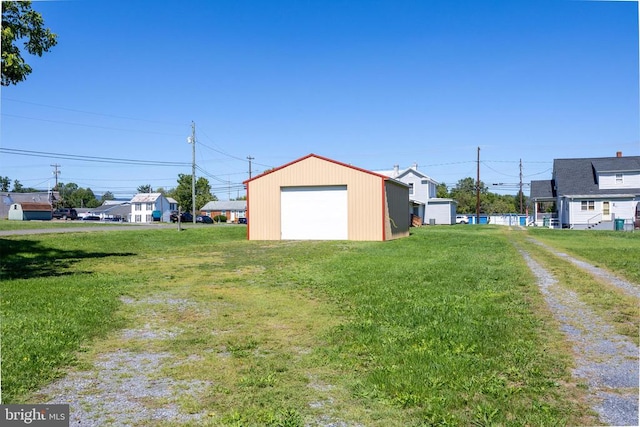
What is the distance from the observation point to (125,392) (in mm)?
4059

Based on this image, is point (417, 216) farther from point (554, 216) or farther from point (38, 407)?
point (38, 407)

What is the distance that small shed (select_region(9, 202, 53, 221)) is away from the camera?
226 feet

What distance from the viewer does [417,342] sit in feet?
17.3

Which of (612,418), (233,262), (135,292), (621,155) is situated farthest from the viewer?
(621,155)

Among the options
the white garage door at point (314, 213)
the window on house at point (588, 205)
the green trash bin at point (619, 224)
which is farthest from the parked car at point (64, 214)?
the green trash bin at point (619, 224)

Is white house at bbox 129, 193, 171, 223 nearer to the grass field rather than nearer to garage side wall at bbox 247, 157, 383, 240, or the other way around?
garage side wall at bbox 247, 157, 383, 240

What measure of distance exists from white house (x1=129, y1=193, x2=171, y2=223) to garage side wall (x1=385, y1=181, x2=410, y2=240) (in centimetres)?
6799

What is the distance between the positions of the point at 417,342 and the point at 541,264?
9339 mm

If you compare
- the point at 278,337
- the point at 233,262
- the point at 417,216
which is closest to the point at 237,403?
the point at 278,337

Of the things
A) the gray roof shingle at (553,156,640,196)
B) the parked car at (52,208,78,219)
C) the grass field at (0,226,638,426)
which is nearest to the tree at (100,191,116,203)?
the parked car at (52,208,78,219)

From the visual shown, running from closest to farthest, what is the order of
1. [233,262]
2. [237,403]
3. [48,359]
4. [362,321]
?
[237,403], [48,359], [362,321], [233,262]

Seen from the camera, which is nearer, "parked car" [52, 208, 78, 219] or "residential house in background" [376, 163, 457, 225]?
"residential house in background" [376, 163, 457, 225]

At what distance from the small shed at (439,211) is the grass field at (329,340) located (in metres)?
45.4

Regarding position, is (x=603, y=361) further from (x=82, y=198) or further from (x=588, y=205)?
(x=82, y=198)
